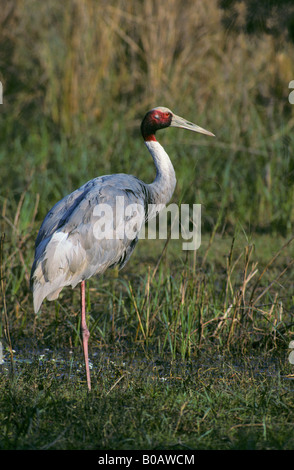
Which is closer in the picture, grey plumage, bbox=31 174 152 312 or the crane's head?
grey plumage, bbox=31 174 152 312

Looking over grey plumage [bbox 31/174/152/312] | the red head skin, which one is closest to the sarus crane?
grey plumage [bbox 31/174/152/312]

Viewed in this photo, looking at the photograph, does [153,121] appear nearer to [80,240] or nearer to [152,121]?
[152,121]

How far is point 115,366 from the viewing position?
14.9ft

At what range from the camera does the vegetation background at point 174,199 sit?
3725 mm

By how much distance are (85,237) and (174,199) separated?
294cm

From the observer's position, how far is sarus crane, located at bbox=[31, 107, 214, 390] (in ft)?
14.6

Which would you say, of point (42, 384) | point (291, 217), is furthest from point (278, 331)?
point (291, 217)

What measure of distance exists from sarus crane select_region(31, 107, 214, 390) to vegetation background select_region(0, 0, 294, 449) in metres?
0.23

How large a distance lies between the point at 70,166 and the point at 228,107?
1819 mm

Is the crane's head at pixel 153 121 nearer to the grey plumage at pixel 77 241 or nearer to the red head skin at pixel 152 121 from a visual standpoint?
the red head skin at pixel 152 121

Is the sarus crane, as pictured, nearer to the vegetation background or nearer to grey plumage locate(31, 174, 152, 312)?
grey plumage locate(31, 174, 152, 312)

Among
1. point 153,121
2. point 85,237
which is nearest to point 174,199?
point 153,121

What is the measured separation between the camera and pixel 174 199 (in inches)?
294
